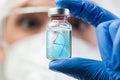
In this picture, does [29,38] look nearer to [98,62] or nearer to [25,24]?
[25,24]

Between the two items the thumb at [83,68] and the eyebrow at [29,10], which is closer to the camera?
the thumb at [83,68]

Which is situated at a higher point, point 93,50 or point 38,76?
point 93,50

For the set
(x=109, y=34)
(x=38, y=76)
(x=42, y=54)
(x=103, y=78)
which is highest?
(x=109, y=34)

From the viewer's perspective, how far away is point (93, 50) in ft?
4.76

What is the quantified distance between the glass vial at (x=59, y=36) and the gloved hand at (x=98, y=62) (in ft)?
0.12

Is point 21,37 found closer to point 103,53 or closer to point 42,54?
point 42,54

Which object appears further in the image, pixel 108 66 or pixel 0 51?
pixel 0 51

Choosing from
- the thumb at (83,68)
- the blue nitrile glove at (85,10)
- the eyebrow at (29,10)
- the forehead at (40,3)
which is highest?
the blue nitrile glove at (85,10)

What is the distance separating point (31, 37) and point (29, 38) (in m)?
0.01

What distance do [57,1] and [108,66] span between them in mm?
289

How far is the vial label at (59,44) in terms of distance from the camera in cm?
81

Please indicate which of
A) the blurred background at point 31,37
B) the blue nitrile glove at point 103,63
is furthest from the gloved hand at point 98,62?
the blurred background at point 31,37

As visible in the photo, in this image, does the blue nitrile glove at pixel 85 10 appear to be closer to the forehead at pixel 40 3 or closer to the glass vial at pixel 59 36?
the glass vial at pixel 59 36

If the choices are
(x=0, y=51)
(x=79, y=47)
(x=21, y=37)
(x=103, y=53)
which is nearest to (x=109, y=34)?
(x=103, y=53)
